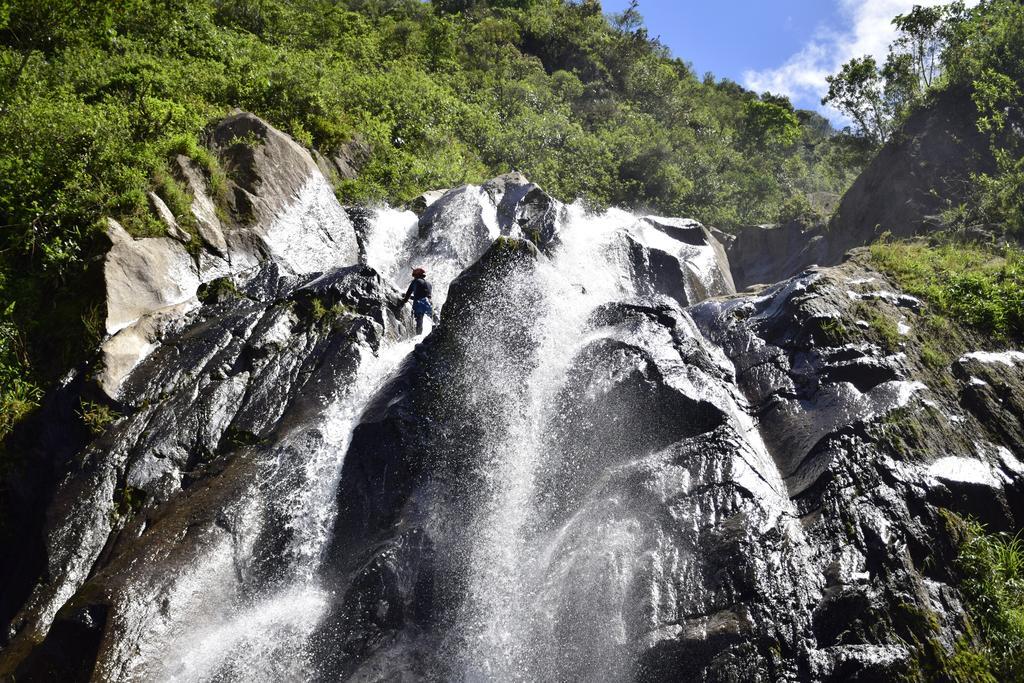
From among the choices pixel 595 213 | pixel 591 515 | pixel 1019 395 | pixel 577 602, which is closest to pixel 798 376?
pixel 1019 395

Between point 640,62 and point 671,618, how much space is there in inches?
1643

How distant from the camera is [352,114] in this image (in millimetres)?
22875

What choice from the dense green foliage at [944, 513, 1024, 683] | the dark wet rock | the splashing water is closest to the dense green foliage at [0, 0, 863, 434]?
the dark wet rock

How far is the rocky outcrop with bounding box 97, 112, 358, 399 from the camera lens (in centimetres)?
1072

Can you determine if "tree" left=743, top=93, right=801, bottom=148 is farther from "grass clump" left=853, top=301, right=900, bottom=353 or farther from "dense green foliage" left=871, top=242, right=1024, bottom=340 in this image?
"grass clump" left=853, top=301, right=900, bottom=353

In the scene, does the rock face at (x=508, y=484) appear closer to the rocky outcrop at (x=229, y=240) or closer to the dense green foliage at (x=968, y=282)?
the rocky outcrop at (x=229, y=240)

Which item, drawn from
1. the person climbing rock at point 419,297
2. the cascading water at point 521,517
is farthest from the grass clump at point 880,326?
the person climbing rock at point 419,297

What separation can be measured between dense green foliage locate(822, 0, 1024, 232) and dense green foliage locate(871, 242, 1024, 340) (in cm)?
367

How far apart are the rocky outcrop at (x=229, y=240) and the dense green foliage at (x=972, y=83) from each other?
17.4 meters

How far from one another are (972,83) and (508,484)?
21.7 m

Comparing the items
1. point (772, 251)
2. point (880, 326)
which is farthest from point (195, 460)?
point (772, 251)

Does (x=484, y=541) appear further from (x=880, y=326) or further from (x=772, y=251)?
(x=772, y=251)

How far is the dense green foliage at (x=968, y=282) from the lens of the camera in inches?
431

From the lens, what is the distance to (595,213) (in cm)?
2641
